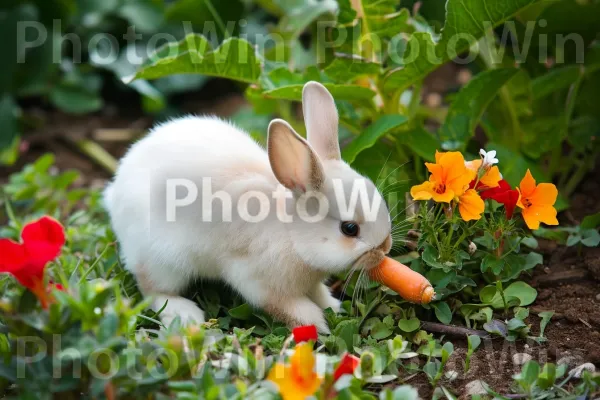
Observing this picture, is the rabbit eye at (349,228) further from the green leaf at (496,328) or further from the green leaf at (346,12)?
the green leaf at (346,12)

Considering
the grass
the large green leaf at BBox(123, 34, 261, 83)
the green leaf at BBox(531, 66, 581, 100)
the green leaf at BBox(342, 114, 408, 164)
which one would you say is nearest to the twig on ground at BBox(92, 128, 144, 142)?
the large green leaf at BBox(123, 34, 261, 83)

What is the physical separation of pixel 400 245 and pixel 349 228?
0.40 meters

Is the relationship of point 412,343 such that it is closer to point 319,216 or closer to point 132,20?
point 319,216

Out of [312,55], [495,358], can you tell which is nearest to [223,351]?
[495,358]

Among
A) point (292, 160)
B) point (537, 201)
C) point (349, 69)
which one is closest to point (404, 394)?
point (292, 160)

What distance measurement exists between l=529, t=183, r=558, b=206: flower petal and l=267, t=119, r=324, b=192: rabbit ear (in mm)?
700

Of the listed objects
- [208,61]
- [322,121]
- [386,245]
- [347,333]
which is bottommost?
[347,333]

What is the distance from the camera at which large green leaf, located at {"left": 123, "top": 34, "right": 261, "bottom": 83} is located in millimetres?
2854

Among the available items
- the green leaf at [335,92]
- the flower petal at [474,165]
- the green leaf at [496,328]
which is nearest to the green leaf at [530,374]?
the green leaf at [496,328]

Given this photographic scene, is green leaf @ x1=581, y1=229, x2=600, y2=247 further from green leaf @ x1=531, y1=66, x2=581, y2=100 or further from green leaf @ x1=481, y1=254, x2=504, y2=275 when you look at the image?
green leaf @ x1=531, y1=66, x2=581, y2=100

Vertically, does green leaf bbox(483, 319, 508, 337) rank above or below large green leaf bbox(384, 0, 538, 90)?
below

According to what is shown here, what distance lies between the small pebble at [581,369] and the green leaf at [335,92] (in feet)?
3.88

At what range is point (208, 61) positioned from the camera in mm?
2900

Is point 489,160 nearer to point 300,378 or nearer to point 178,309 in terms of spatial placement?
point 300,378
